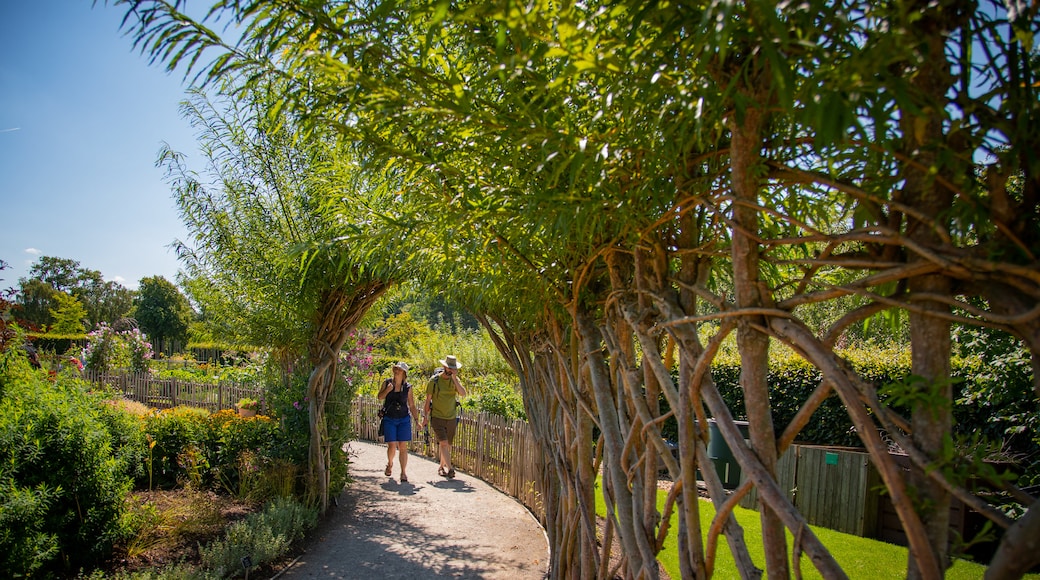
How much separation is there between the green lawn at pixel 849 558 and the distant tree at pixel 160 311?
4334 cm

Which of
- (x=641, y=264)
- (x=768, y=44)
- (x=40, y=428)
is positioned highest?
(x=768, y=44)

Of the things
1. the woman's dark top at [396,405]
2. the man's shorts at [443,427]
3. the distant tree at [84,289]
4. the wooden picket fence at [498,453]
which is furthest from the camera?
the distant tree at [84,289]

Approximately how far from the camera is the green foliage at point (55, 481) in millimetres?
3738

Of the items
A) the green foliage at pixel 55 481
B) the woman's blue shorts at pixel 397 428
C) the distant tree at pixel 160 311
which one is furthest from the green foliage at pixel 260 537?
the distant tree at pixel 160 311

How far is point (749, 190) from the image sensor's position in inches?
54.1

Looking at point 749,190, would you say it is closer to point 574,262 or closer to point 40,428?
point 574,262

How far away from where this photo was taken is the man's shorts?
8398mm

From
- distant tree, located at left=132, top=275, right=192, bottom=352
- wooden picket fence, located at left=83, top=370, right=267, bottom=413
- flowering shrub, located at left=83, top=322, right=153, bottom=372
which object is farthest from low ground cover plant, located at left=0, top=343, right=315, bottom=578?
distant tree, located at left=132, top=275, right=192, bottom=352

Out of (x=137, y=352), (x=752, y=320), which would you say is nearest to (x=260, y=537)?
(x=752, y=320)

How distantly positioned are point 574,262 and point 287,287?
14.6ft

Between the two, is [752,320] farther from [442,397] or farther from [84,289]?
Result: [84,289]

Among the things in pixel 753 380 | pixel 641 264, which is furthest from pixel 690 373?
pixel 641 264

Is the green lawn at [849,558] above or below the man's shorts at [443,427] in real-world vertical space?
below

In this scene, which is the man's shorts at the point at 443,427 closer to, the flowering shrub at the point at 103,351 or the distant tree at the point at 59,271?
the flowering shrub at the point at 103,351
